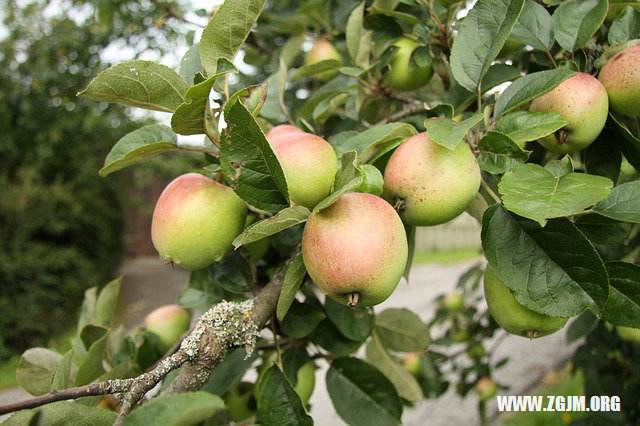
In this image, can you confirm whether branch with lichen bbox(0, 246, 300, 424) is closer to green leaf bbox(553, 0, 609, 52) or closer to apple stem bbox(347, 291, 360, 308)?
apple stem bbox(347, 291, 360, 308)

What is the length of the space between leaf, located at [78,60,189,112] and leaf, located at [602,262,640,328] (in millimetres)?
543

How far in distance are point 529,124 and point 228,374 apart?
575mm

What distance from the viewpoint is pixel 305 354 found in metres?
0.80

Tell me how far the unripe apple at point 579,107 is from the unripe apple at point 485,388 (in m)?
1.55


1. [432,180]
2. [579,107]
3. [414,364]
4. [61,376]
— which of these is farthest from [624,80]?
[414,364]

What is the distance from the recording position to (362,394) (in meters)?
0.79

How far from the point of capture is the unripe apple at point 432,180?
21.1 inches

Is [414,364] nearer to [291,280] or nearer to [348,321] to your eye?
[348,321]

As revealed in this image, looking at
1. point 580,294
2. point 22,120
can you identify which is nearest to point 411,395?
point 580,294

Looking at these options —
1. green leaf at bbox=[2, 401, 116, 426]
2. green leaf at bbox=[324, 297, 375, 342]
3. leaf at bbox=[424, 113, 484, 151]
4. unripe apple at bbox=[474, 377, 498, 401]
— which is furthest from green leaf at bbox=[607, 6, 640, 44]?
unripe apple at bbox=[474, 377, 498, 401]

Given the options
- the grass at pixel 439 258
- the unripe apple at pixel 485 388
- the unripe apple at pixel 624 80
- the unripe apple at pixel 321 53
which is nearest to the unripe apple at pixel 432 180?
→ the unripe apple at pixel 624 80

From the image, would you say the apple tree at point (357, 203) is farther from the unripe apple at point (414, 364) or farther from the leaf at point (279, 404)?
the unripe apple at point (414, 364)

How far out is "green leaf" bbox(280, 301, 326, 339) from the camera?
70 cm

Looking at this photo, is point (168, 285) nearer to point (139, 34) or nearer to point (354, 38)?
point (139, 34)
